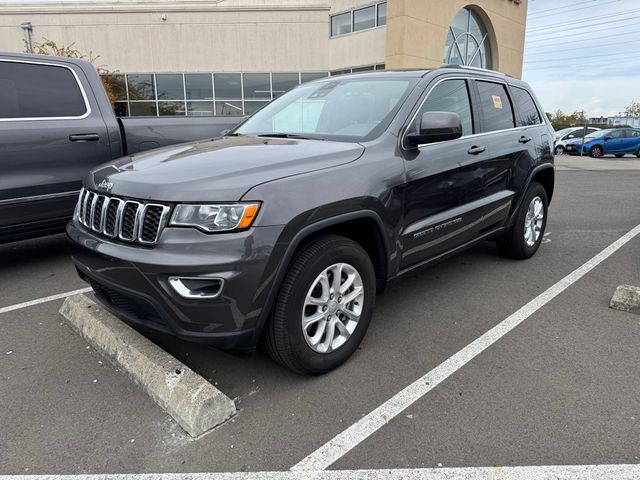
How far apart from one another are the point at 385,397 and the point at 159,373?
1258mm

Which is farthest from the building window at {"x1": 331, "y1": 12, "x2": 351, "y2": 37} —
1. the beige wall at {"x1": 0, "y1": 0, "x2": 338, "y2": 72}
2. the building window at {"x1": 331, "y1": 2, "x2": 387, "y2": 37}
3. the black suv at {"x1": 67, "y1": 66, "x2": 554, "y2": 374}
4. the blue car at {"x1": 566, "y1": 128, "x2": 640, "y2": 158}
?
the black suv at {"x1": 67, "y1": 66, "x2": 554, "y2": 374}

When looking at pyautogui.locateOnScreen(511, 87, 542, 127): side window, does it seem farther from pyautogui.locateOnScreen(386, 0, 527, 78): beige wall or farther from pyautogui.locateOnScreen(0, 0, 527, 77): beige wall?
pyautogui.locateOnScreen(0, 0, 527, 77): beige wall

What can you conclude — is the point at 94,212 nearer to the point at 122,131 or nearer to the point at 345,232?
the point at 345,232

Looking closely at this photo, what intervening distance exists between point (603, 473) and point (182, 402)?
77.7 inches

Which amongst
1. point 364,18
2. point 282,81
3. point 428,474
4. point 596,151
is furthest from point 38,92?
point 596,151

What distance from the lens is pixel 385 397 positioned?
2.70 metres

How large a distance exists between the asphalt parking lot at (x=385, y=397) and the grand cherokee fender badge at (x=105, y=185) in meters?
1.11

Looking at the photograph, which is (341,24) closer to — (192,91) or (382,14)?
(382,14)

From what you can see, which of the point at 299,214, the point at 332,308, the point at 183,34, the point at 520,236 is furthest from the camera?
the point at 183,34

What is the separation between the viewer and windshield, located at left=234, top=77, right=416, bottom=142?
10.8 ft

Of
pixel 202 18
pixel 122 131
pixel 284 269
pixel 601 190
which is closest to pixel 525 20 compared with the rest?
pixel 202 18

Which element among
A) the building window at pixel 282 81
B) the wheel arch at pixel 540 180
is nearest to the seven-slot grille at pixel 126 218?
the wheel arch at pixel 540 180

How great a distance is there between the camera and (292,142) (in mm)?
3146

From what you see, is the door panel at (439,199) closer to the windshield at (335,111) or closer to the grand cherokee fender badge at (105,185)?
the windshield at (335,111)
